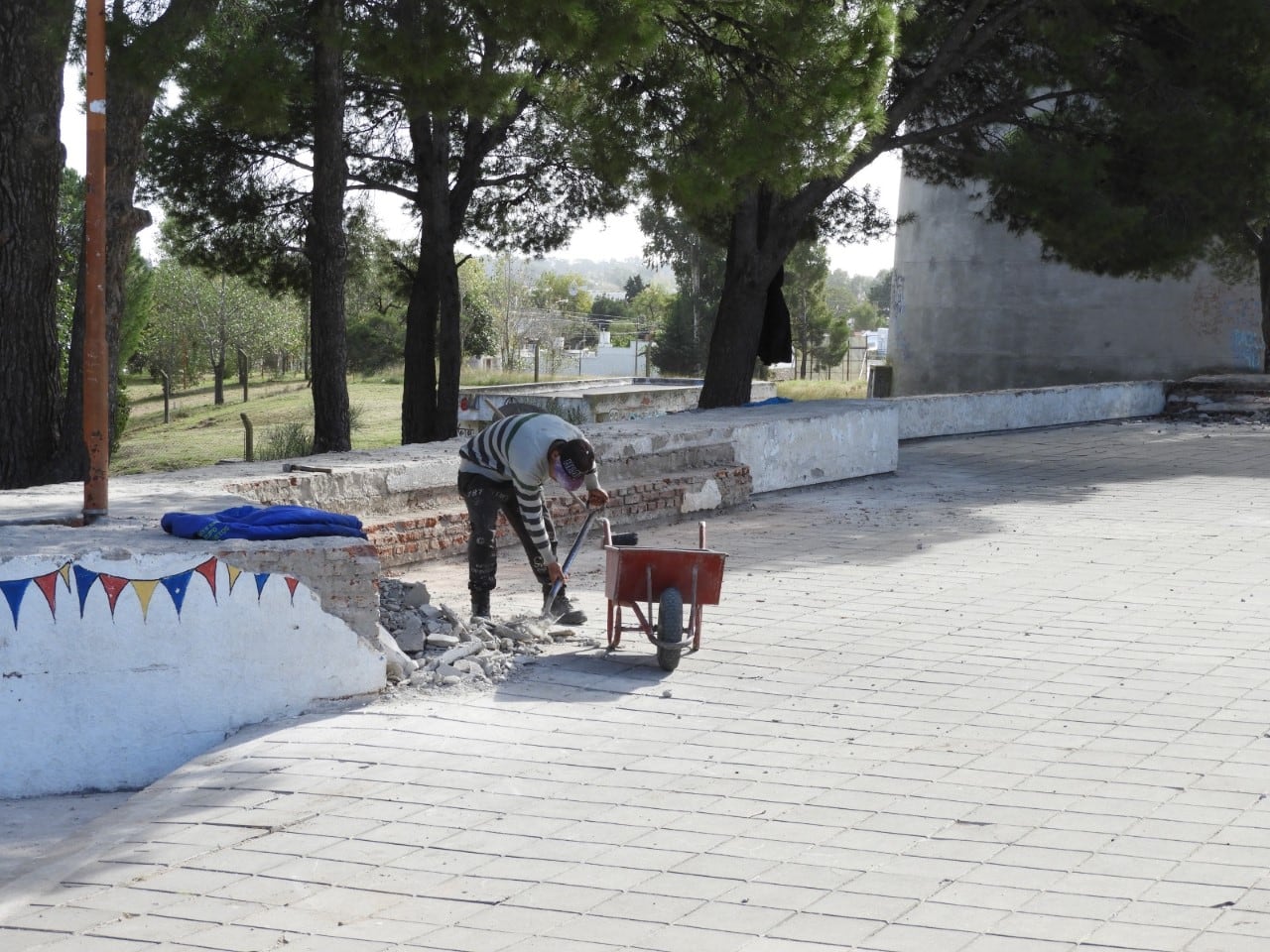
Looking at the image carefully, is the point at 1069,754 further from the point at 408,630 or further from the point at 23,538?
the point at 23,538

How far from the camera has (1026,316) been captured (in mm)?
28516

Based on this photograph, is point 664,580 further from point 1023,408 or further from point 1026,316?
point 1026,316

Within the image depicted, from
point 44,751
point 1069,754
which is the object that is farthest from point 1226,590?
point 44,751

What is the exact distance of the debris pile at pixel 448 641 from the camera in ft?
20.7

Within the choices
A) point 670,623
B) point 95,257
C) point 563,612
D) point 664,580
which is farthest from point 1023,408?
point 95,257

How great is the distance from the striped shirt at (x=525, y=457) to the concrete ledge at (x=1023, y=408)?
35.0 feet

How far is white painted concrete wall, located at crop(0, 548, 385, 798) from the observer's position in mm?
5406

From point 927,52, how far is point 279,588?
498 inches

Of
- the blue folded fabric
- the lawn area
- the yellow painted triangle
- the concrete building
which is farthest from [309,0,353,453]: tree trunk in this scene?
the concrete building

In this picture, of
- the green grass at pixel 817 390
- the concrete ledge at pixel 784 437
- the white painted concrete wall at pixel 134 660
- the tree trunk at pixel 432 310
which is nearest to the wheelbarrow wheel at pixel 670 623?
the white painted concrete wall at pixel 134 660

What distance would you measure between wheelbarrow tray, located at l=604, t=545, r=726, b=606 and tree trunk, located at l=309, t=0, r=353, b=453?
7.43 metres

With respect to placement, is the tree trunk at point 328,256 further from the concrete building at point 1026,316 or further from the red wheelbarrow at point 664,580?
the concrete building at point 1026,316

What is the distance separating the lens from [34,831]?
5.04 meters

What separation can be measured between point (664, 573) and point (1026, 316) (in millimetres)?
23632
